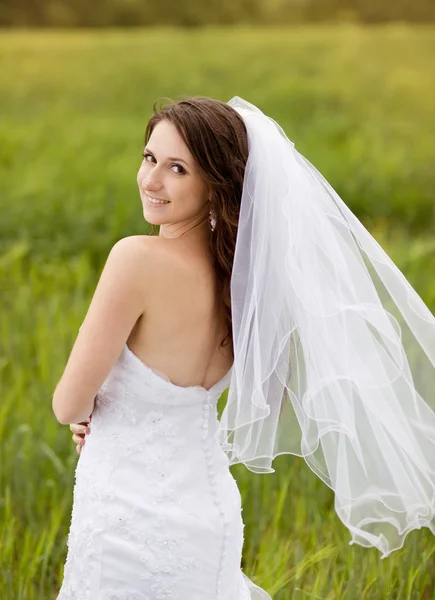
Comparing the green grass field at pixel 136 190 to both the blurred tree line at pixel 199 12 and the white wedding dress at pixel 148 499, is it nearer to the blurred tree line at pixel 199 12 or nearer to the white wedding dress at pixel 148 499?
the blurred tree line at pixel 199 12

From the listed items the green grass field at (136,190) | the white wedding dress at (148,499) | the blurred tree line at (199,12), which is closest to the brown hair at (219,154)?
the white wedding dress at (148,499)

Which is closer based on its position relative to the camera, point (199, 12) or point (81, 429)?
point (81, 429)

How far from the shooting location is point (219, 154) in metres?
1.85

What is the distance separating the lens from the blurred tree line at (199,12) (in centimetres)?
1527

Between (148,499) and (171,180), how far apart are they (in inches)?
25.2

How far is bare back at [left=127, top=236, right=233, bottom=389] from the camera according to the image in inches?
70.9

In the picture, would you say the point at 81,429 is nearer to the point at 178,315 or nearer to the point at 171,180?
the point at 178,315

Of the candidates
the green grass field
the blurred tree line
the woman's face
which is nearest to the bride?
the woman's face

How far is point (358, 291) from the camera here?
2.11 m

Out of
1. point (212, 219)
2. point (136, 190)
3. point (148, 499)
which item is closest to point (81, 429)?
point (148, 499)

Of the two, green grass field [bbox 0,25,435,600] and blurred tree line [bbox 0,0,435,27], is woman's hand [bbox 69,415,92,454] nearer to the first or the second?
green grass field [bbox 0,25,435,600]

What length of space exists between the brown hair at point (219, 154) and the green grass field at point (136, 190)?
1.10 meters

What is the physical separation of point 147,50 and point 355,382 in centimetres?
1321

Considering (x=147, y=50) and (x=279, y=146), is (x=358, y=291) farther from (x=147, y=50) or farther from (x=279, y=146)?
(x=147, y=50)
